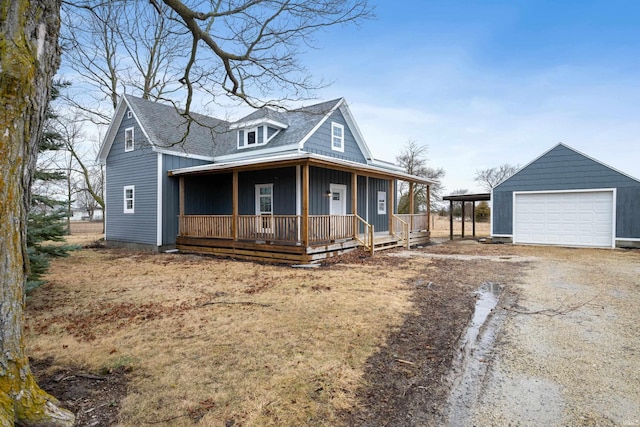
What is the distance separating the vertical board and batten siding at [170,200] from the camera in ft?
44.5

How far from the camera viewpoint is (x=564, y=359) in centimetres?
360

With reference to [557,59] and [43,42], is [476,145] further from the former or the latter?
[43,42]

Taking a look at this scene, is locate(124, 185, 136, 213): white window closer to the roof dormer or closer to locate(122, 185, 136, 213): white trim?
locate(122, 185, 136, 213): white trim

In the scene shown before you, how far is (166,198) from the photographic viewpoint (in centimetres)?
1362

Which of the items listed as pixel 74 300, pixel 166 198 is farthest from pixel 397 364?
pixel 166 198

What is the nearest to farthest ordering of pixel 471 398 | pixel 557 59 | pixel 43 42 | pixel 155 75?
pixel 43 42 < pixel 471 398 < pixel 557 59 < pixel 155 75

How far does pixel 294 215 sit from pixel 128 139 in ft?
29.1

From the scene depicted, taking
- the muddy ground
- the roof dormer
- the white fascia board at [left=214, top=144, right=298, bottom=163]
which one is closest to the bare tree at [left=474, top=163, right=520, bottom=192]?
the roof dormer

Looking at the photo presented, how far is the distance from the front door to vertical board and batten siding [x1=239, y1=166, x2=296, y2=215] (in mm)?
1793

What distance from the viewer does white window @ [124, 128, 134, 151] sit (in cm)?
1479

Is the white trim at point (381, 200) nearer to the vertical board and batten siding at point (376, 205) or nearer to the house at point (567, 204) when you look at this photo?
the vertical board and batten siding at point (376, 205)

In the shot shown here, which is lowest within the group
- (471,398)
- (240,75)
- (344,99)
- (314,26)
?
(471,398)

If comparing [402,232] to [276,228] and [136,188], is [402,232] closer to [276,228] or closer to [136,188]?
[276,228]

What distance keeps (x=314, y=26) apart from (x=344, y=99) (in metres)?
8.16
